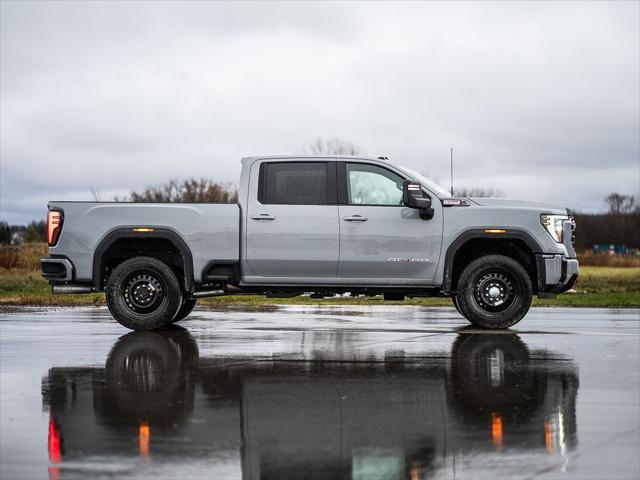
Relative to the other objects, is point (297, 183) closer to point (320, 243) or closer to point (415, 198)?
point (320, 243)

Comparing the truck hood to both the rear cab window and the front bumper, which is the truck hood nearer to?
the front bumper

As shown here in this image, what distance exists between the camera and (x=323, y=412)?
269 inches

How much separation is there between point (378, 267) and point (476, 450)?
7.17 m

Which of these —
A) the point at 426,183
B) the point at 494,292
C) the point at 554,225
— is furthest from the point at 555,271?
the point at 426,183

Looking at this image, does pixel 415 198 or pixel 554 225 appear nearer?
pixel 415 198

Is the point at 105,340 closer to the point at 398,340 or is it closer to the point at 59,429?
the point at 398,340

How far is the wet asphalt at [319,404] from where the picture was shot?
17.7ft

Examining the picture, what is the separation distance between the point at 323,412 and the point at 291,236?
6.09m

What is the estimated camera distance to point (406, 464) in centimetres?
539

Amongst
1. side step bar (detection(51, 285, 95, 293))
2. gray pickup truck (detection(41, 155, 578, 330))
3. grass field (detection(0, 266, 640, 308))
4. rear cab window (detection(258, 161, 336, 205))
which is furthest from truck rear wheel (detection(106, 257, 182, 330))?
grass field (detection(0, 266, 640, 308))

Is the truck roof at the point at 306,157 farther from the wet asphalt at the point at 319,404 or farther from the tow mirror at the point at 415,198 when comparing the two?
the wet asphalt at the point at 319,404

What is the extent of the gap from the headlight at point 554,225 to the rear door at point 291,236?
107 inches

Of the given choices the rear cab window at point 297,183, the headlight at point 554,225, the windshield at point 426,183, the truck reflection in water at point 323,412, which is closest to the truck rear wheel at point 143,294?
the rear cab window at point 297,183

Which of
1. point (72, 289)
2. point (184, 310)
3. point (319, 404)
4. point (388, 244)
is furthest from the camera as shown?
point (184, 310)
